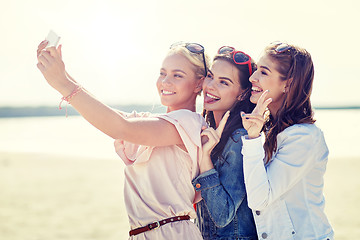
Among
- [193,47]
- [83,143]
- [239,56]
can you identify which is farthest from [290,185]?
[83,143]

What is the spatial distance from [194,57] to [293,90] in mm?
753

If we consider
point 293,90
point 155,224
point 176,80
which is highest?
point 176,80

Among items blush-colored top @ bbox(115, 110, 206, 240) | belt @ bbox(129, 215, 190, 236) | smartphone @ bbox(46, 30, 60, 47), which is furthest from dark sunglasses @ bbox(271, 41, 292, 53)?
smartphone @ bbox(46, 30, 60, 47)

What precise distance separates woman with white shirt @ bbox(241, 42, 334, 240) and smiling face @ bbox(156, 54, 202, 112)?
0.52m

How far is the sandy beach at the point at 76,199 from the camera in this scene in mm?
7043

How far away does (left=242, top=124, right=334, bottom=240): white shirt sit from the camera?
9.43 ft

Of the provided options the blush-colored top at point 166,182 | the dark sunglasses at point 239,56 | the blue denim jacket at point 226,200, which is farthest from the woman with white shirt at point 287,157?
the blush-colored top at point 166,182

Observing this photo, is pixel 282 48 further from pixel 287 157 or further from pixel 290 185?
pixel 290 185

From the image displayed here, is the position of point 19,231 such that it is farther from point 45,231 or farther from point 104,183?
point 104,183

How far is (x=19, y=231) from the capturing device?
23.0ft

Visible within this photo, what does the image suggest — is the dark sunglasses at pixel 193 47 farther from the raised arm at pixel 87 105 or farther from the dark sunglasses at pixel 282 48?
the raised arm at pixel 87 105

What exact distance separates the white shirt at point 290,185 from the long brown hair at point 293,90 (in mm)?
68

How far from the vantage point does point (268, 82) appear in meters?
3.21

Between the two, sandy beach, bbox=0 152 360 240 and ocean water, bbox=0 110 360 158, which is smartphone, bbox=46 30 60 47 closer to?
sandy beach, bbox=0 152 360 240
